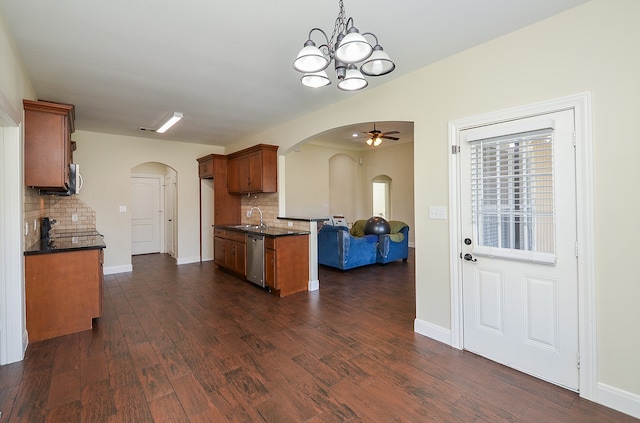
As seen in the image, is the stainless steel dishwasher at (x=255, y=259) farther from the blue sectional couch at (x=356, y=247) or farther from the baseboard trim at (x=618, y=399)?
the baseboard trim at (x=618, y=399)

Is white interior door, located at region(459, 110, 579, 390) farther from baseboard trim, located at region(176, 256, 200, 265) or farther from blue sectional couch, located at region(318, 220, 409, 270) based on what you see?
baseboard trim, located at region(176, 256, 200, 265)

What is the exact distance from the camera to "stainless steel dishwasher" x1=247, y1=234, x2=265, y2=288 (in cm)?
456

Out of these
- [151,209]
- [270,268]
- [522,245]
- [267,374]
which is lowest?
[267,374]

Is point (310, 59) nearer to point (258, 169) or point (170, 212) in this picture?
point (258, 169)

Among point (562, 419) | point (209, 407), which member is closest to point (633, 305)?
point (562, 419)

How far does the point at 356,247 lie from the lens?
5.81m

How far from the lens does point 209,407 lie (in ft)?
6.43

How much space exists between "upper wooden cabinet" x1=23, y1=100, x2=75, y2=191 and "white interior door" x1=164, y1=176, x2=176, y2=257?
4017 millimetres

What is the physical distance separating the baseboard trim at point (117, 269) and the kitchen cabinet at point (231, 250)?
166 cm

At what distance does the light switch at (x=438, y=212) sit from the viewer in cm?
286

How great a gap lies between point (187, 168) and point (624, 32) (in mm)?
6719

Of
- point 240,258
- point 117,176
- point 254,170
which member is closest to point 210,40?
point 254,170

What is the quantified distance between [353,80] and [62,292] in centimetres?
346

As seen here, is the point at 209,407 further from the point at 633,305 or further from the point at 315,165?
the point at 315,165
